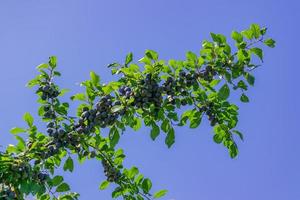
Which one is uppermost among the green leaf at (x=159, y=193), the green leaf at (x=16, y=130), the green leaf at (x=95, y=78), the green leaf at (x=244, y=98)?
the green leaf at (x=95, y=78)

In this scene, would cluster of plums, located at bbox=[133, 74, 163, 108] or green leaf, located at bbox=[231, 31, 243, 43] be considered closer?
cluster of plums, located at bbox=[133, 74, 163, 108]

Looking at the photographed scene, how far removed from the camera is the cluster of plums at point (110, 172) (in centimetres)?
493

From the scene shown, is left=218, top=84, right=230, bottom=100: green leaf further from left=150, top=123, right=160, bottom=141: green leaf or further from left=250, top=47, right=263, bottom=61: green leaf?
left=150, top=123, right=160, bottom=141: green leaf

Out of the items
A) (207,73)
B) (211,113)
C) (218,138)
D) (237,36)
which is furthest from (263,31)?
(218,138)

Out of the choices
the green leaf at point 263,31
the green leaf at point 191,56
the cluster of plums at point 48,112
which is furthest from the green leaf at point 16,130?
the green leaf at point 263,31

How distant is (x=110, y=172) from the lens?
16.2 ft

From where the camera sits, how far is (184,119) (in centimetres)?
493

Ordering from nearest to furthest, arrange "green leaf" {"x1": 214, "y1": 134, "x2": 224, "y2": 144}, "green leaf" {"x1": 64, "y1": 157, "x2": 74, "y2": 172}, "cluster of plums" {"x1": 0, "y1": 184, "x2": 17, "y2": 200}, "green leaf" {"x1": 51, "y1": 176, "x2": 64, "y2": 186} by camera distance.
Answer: "cluster of plums" {"x1": 0, "y1": 184, "x2": 17, "y2": 200} < "green leaf" {"x1": 51, "y1": 176, "x2": 64, "y2": 186} < "green leaf" {"x1": 64, "y1": 157, "x2": 74, "y2": 172} < "green leaf" {"x1": 214, "y1": 134, "x2": 224, "y2": 144}

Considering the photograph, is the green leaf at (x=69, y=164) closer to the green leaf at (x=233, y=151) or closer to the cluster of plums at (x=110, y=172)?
the cluster of plums at (x=110, y=172)

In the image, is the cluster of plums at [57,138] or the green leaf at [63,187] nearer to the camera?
the cluster of plums at [57,138]

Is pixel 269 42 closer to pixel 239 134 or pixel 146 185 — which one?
pixel 239 134

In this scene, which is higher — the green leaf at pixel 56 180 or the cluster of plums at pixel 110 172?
the cluster of plums at pixel 110 172

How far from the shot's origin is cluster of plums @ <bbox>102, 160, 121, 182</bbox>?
4.93 metres

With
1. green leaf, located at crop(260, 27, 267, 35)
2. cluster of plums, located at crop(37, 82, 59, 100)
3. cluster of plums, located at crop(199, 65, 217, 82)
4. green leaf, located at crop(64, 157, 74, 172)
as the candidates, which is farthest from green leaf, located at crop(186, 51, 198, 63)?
green leaf, located at crop(64, 157, 74, 172)
